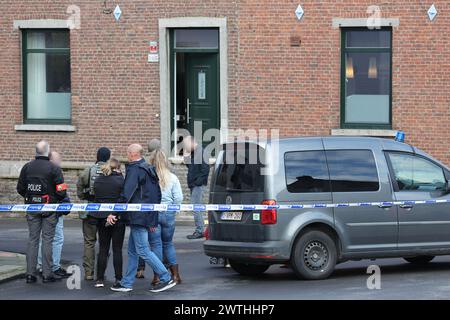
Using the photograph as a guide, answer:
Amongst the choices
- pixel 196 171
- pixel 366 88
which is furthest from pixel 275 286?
pixel 366 88

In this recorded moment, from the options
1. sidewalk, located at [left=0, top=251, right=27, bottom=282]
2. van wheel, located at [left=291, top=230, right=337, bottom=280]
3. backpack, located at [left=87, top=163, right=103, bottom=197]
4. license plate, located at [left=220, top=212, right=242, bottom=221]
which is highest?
backpack, located at [left=87, top=163, right=103, bottom=197]

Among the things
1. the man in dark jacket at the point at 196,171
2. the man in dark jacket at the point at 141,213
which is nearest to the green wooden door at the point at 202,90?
the man in dark jacket at the point at 196,171

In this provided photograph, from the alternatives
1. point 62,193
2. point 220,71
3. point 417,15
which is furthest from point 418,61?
point 62,193

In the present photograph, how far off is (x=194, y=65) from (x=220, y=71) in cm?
85

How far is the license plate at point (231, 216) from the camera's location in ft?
41.9

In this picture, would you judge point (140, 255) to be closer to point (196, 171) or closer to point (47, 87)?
point (196, 171)

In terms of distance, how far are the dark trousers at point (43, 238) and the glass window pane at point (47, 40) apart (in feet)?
31.0

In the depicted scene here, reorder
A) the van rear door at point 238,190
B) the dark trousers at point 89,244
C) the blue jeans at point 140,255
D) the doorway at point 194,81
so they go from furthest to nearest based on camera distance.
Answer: the doorway at point 194,81
the dark trousers at point 89,244
the van rear door at point 238,190
the blue jeans at point 140,255

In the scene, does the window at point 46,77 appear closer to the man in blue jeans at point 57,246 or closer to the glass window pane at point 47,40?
the glass window pane at point 47,40

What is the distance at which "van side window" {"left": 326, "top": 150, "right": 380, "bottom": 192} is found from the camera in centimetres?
1280

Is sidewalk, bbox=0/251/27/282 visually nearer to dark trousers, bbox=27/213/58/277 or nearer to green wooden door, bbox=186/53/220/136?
dark trousers, bbox=27/213/58/277

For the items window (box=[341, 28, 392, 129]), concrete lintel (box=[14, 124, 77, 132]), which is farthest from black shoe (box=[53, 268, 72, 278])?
window (box=[341, 28, 392, 129])

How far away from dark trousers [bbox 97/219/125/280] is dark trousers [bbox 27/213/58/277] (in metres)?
0.72

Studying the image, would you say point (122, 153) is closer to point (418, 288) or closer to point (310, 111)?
point (310, 111)
